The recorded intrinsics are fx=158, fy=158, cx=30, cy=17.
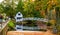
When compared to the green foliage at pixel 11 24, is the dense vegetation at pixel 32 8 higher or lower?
higher

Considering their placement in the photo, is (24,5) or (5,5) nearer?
(24,5)

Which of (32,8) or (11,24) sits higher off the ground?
(32,8)

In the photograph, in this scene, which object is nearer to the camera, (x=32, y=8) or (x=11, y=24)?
(x=11, y=24)

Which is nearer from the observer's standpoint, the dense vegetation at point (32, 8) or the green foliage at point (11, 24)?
the dense vegetation at point (32, 8)

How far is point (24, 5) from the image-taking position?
6195 millimetres

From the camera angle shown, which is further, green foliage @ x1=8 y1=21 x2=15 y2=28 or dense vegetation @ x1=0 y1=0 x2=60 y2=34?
green foliage @ x1=8 y1=21 x2=15 y2=28

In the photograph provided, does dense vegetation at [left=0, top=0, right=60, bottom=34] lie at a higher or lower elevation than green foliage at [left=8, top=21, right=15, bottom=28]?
higher

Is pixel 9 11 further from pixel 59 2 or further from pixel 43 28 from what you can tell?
pixel 59 2

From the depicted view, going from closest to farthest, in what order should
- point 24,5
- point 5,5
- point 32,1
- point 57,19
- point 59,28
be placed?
1. point 59,28
2. point 57,19
3. point 32,1
4. point 24,5
5. point 5,5

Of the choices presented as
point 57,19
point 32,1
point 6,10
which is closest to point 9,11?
point 6,10

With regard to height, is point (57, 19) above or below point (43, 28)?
above

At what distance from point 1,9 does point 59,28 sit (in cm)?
263

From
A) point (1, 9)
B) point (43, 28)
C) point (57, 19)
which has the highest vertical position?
point (1, 9)

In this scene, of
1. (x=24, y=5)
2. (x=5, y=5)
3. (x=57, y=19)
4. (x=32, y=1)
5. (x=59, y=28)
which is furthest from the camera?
(x=5, y=5)
